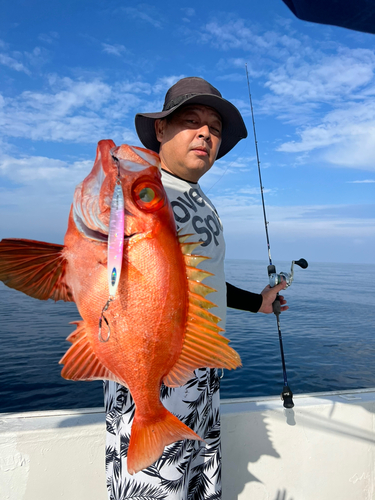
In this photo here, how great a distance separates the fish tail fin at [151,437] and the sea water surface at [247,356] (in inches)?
220

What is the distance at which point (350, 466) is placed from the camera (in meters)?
2.84

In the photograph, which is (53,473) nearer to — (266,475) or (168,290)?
(266,475)

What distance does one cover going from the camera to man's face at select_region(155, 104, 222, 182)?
5.79 ft

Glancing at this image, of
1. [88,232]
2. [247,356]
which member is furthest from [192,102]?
[247,356]

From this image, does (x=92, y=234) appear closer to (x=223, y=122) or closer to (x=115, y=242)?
(x=115, y=242)

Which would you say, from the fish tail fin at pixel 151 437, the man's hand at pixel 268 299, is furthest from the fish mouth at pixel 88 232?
the man's hand at pixel 268 299

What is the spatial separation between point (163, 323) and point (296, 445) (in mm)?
2463

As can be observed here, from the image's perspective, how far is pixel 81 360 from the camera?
1064mm

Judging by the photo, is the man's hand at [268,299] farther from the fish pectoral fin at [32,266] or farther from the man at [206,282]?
the fish pectoral fin at [32,266]

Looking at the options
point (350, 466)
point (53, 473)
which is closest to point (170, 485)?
point (53, 473)

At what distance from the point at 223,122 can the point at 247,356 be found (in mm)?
8461

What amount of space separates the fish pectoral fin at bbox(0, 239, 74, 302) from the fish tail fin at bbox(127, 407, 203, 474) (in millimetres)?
569

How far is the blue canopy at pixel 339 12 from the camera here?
1882mm

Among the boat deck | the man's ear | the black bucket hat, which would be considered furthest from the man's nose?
the boat deck
